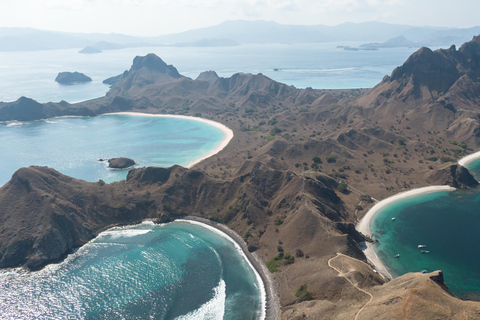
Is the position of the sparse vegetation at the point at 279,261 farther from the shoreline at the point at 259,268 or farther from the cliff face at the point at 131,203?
the cliff face at the point at 131,203

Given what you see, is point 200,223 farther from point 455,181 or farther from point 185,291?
point 455,181

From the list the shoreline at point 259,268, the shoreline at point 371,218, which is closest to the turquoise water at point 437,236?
the shoreline at point 371,218

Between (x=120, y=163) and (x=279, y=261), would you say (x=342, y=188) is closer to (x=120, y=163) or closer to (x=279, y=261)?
(x=279, y=261)

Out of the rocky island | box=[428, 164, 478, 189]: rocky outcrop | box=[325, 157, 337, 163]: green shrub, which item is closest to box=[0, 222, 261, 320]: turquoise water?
the rocky island

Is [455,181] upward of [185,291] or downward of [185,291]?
upward

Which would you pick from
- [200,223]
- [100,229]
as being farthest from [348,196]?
[100,229]

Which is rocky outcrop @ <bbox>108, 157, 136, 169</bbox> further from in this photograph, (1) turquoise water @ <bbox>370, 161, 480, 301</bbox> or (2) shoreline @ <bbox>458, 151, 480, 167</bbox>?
(2) shoreline @ <bbox>458, 151, 480, 167</bbox>

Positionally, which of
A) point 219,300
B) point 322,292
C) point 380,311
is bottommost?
point 219,300
